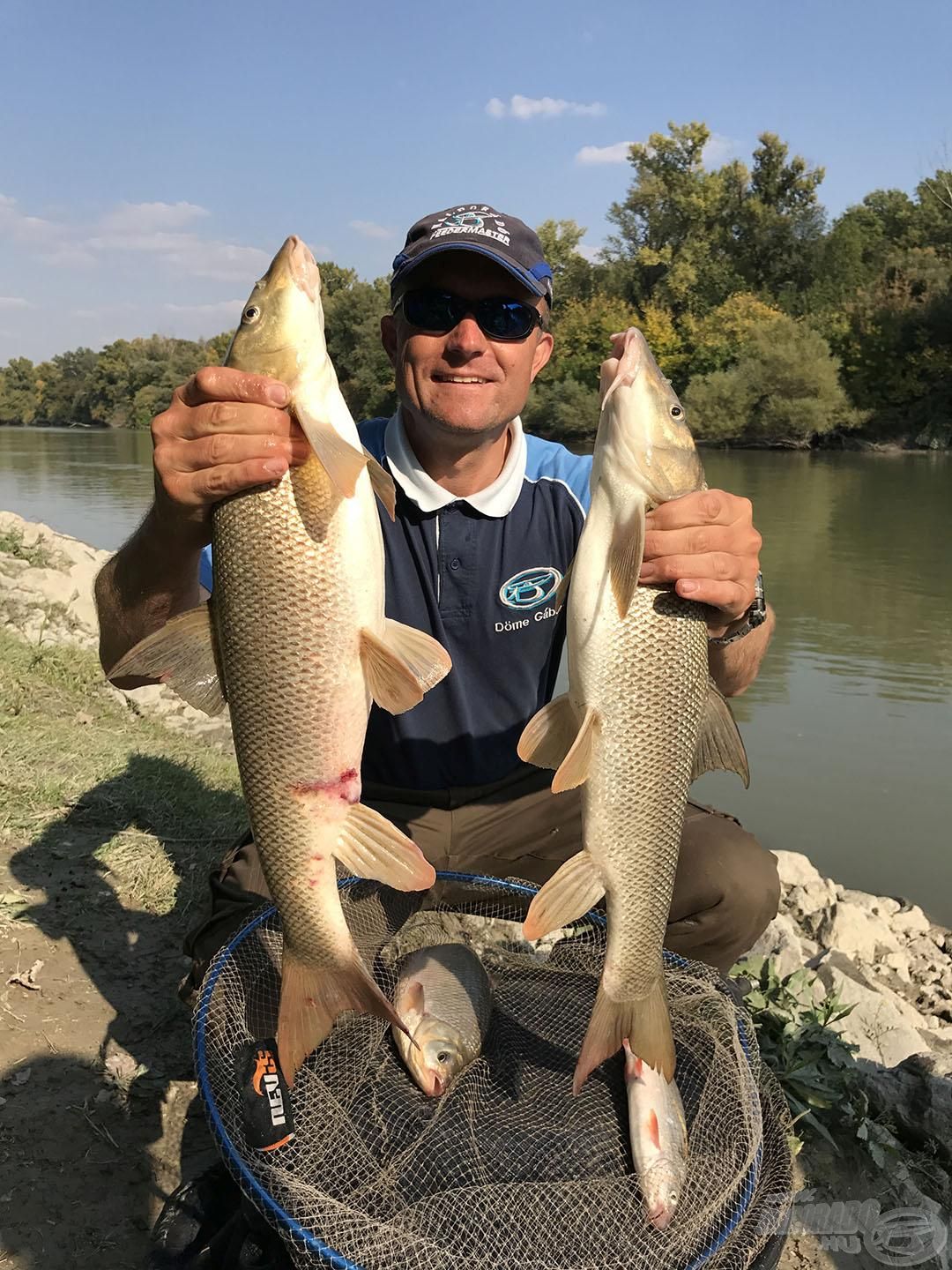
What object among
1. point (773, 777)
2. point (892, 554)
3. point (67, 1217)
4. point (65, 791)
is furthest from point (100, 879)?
point (892, 554)

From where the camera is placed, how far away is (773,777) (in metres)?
7.09

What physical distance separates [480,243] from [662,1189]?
8.62 ft

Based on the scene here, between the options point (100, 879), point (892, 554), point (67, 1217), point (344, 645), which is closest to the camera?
point (344, 645)

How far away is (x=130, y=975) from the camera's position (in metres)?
3.37

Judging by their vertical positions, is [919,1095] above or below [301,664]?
below

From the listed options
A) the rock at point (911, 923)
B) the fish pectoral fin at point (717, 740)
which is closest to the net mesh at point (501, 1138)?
the fish pectoral fin at point (717, 740)

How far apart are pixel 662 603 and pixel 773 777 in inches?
210

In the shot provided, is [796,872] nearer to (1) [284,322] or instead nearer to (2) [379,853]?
(2) [379,853]

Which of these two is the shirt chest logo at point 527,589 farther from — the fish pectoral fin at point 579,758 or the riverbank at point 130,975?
the riverbank at point 130,975

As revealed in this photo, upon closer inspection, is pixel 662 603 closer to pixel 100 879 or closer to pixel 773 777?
pixel 100 879

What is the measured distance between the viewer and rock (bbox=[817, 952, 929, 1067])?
3457 mm

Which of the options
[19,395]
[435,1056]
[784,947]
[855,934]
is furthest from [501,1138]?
[19,395]

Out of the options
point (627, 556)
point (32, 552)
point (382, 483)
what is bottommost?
point (32, 552)

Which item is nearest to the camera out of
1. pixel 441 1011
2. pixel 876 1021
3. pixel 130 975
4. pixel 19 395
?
pixel 441 1011
